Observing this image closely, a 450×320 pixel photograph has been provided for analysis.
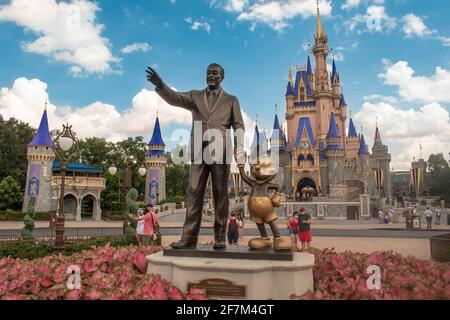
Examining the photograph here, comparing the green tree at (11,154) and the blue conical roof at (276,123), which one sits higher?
the blue conical roof at (276,123)

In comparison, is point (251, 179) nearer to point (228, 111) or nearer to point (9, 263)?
point (228, 111)

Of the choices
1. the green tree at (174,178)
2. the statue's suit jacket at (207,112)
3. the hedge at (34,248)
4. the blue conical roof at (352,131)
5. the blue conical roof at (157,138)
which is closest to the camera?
the statue's suit jacket at (207,112)

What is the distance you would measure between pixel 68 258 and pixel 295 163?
4758 centimetres

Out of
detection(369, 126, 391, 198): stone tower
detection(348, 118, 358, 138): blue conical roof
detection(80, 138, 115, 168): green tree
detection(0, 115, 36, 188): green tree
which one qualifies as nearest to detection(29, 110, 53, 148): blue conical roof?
detection(0, 115, 36, 188): green tree

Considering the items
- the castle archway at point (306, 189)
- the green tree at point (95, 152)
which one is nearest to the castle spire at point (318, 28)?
the castle archway at point (306, 189)

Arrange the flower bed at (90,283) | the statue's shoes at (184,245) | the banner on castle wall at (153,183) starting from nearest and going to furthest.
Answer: the flower bed at (90,283), the statue's shoes at (184,245), the banner on castle wall at (153,183)

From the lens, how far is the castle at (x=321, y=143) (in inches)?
1937

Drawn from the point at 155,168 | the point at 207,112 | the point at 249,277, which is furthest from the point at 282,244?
the point at 155,168

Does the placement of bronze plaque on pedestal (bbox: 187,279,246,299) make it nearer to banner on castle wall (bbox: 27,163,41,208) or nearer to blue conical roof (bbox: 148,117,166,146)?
banner on castle wall (bbox: 27,163,41,208)

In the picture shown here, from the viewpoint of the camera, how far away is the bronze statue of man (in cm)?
517

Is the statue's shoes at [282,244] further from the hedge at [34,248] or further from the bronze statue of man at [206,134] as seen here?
the hedge at [34,248]
